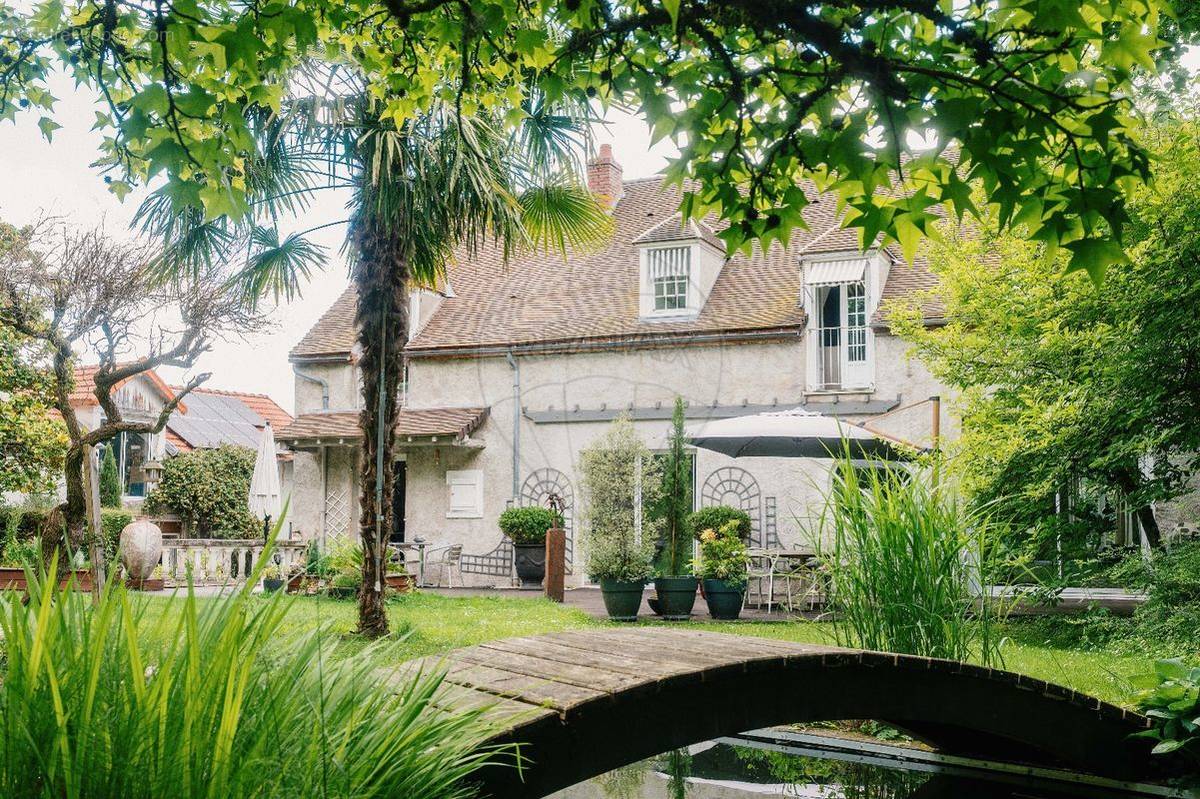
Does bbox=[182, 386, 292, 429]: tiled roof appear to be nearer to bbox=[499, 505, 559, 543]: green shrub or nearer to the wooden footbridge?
bbox=[499, 505, 559, 543]: green shrub

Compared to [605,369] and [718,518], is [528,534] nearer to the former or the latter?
[718,518]

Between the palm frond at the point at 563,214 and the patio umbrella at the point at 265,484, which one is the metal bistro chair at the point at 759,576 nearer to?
the palm frond at the point at 563,214

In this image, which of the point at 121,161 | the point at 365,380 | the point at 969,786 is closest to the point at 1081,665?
the point at 969,786

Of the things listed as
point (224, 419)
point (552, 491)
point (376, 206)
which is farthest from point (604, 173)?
point (224, 419)

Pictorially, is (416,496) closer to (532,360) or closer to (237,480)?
(532,360)

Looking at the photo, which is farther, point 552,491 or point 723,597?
point 552,491

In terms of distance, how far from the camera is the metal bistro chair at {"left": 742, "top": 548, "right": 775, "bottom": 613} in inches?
516

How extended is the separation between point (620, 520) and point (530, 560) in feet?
16.9

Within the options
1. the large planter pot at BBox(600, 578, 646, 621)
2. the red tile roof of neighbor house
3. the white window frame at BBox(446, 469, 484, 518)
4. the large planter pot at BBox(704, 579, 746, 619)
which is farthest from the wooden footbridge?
the white window frame at BBox(446, 469, 484, 518)

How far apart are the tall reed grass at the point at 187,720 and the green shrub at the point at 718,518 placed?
13.1 m

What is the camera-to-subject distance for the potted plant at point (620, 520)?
1245 cm

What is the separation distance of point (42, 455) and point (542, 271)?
983 centimetres

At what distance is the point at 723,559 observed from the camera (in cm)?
1257

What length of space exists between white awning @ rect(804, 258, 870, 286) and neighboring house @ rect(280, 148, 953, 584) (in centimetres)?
2
